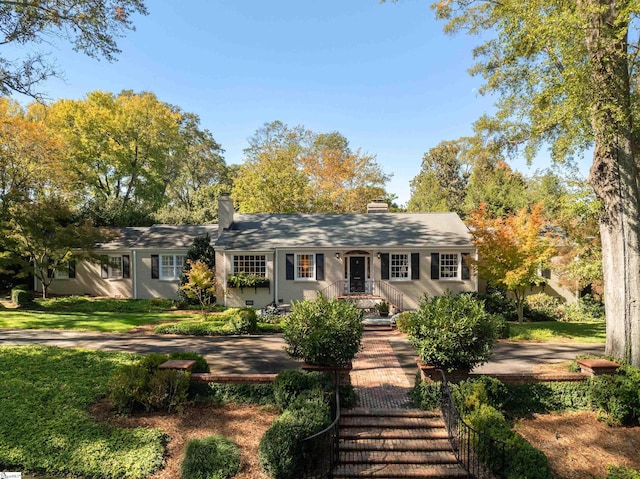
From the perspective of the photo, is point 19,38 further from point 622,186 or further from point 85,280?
point 622,186

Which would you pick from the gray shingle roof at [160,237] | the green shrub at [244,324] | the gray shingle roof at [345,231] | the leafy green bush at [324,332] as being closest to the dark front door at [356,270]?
the gray shingle roof at [345,231]

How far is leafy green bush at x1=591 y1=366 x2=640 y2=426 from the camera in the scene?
25.8 feet

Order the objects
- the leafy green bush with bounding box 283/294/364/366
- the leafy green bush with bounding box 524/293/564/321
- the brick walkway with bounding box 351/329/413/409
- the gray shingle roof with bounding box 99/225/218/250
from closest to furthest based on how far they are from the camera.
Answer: the leafy green bush with bounding box 283/294/364/366, the brick walkway with bounding box 351/329/413/409, the leafy green bush with bounding box 524/293/564/321, the gray shingle roof with bounding box 99/225/218/250

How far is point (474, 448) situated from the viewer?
266 inches

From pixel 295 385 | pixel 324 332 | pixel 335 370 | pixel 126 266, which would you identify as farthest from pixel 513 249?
pixel 126 266

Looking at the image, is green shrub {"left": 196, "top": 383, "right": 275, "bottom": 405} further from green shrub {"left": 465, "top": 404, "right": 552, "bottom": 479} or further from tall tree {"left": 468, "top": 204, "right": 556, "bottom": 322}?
tall tree {"left": 468, "top": 204, "right": 556, "bottom": 322}

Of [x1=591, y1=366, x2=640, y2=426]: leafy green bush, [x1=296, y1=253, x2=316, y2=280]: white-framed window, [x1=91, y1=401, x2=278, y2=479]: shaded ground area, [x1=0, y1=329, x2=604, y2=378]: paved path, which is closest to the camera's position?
[x1=91, y1=401, x2=278, y2=479]: shaded ground area

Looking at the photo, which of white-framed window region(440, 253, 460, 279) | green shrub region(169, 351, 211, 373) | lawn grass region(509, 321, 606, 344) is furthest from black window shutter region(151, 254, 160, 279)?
lawn grass region(509, 321, 606, 344)

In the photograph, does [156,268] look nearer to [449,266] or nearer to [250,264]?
[250,264]

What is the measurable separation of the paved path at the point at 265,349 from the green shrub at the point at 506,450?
2.86 meters

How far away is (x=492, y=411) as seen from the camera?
7.11 metres

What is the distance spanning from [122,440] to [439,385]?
6403mm

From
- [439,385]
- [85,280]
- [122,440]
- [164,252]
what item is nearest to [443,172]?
[164,252]

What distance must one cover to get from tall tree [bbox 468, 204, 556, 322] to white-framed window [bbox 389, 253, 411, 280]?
13.4ft
